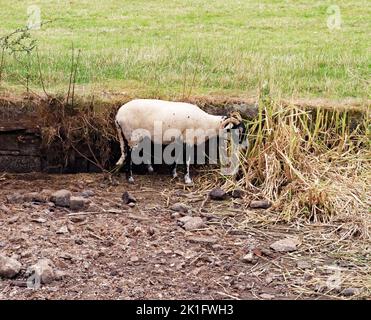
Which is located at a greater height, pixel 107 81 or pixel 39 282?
pixel 107 81

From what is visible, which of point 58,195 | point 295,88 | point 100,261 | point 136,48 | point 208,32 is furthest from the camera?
point 208,32

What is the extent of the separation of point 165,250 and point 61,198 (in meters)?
1.23

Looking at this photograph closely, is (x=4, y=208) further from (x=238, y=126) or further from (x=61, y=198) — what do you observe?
(x=238, y=126)

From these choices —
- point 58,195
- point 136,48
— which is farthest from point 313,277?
point 136,48

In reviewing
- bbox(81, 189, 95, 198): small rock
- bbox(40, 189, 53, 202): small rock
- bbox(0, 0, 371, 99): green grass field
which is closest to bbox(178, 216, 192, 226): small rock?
bbox(81, 189, 95, 198): small rock

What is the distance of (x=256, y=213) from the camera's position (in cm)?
711

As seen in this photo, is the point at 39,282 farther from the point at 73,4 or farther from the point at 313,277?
the point at 73,4

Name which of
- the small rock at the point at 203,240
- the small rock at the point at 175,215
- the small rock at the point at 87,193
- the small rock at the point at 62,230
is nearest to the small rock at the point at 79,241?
the small rock at the point at 62,230

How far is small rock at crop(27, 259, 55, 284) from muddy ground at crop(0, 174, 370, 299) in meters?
0.05

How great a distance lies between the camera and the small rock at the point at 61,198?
706cm

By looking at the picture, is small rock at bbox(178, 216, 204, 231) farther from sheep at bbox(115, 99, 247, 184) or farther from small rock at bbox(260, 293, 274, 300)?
small rock at bbox(260, 293, 274, 300)

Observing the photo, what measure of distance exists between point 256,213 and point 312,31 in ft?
18.0

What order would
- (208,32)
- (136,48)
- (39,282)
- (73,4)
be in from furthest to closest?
1. (73,4)
2. (208,32)
3. (136,48)
4. (39,282)

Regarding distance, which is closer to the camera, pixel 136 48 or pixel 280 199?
pixel 280 199
